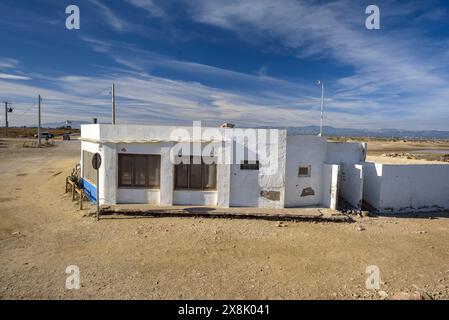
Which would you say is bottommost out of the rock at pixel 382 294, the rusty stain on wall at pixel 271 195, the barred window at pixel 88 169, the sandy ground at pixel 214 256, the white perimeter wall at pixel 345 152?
the rock at pixel 382 294

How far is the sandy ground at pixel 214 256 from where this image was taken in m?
7.10

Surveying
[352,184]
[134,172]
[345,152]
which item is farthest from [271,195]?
[134,172]

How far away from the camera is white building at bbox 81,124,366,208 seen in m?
13.2

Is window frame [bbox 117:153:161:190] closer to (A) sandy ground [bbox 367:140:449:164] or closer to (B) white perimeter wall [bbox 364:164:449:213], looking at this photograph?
(B) white perimeter wall [bbox 364:164:449:213]

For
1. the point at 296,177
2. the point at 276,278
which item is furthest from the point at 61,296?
the point at 296,177

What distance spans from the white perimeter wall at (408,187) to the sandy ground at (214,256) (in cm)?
110

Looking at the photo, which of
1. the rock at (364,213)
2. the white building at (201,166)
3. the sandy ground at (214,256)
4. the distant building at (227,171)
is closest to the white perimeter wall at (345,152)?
the distant building at (227,171)

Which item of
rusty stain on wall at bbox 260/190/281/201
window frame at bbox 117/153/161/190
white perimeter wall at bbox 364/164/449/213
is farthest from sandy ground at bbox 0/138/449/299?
window frame at bbox 117/153/161/190

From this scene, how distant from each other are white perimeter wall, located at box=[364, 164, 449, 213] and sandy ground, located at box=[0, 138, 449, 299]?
3.62ft

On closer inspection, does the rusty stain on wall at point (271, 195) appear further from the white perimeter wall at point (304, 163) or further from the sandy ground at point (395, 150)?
the sandy ground at point (395, 150)

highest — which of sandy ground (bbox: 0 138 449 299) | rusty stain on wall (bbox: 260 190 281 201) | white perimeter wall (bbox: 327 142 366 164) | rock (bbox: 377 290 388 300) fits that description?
white perimeter wall (bbox: 327 142 366 164)

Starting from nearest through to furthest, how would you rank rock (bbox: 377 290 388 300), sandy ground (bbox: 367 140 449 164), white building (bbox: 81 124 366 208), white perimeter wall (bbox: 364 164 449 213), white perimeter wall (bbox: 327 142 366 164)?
rock (bbox: 377 290 388 300), white building (bbox: 81 124 366 208), white perimeter wall (bbox: 364 164 449 213), white perimeter wall (bbox: 327 142 366 164), sandy ground (bbox: 367 140 449 164)
